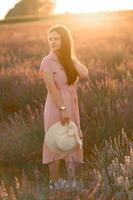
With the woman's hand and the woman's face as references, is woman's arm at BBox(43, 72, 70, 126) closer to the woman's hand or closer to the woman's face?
the woman's hand

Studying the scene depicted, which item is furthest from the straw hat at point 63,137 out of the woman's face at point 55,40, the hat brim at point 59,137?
the woman's face at point 55,40

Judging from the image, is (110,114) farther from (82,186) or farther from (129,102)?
(82,186)

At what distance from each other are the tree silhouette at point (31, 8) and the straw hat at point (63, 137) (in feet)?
196

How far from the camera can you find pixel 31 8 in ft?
214

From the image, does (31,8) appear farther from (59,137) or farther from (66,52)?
(59,137)

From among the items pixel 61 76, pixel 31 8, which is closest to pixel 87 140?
pixel 61 76

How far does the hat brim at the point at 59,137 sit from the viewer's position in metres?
5.63

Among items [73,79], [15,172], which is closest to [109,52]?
[15,172]

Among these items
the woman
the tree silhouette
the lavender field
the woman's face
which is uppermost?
the woman's face

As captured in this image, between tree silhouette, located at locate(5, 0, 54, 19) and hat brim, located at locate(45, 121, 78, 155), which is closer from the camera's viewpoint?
hat brim, located at locate(45, 121, 78, 155)

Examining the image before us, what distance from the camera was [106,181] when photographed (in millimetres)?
4375

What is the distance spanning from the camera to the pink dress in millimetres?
5812

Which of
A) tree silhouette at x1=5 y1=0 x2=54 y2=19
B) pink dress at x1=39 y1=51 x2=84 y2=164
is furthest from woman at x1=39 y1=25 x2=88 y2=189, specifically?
tree silhouette at x1=5 y1=0 x2=54 y2=19

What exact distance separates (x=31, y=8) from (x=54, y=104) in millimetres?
60229
